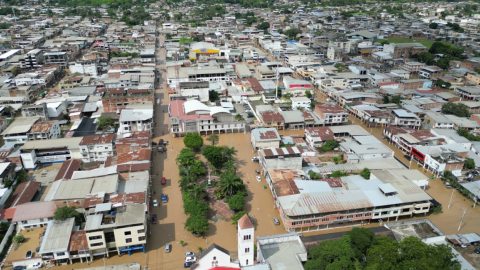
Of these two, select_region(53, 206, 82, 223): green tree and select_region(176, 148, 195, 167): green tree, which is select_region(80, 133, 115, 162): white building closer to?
select_region(176, 148, 195, 167): green tree

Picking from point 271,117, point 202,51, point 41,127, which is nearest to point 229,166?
point 271,117

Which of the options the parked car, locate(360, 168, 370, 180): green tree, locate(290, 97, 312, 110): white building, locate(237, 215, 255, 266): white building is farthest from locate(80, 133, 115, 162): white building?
locate(290, 97, 312, 110): white building

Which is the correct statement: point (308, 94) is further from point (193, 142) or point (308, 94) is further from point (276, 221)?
point (276, 221)

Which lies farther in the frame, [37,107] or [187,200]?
[37,107]

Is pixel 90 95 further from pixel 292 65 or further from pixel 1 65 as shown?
pixel 292 65

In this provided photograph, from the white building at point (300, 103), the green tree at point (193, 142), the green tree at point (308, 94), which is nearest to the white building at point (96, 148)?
the green tree at point (193, 142)

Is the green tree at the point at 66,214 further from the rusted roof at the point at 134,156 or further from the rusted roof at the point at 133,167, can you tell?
the rusted roof at the point at 134,156

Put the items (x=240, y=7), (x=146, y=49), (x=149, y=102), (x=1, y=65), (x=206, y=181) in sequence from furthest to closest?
(x=240, y=7) < (x=146, y=49) < (x=1, y=65) < (x=149, y=102) < (x=206, y=181)

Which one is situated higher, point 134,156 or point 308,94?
point 134,156

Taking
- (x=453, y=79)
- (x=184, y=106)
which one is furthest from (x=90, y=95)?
(x=453, y=79)
